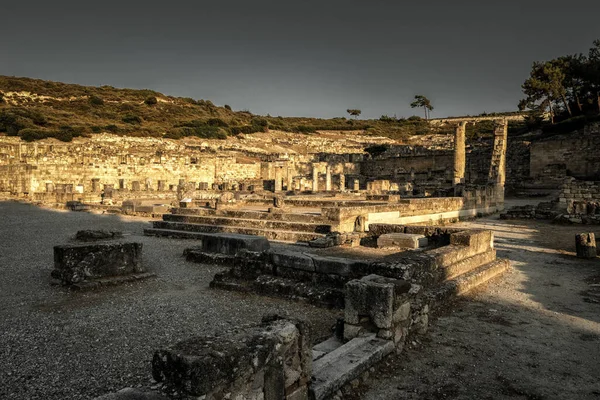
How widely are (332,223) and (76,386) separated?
9217 millimetres

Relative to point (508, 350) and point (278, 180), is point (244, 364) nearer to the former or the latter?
point (508, 350)

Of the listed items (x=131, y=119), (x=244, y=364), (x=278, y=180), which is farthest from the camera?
(x=131, y=119)

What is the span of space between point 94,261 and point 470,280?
6370 mm

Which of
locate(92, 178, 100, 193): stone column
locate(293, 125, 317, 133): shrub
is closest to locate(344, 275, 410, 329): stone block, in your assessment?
locate(92, 178, 100, 193): stone column

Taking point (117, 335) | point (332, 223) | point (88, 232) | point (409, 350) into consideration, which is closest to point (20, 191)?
point (88, 232)

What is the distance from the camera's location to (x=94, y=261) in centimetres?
732

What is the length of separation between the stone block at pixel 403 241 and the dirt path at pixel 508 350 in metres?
2.00

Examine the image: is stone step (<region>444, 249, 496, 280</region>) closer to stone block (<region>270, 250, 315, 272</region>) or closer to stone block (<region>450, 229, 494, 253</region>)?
stone block (<region>450, 229, 494, 253</region>)

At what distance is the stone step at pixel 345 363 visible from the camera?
3467 mm

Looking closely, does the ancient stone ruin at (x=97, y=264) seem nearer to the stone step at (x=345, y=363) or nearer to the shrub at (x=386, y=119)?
the stone step at (x=345, y=363)

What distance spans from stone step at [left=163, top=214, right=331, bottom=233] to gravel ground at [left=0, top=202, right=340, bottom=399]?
4167 mm

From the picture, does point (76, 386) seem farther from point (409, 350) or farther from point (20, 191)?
point (20, 191)

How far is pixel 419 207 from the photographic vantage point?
55.0ft

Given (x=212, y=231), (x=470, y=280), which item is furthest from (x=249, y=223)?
(x=470, y=280)
